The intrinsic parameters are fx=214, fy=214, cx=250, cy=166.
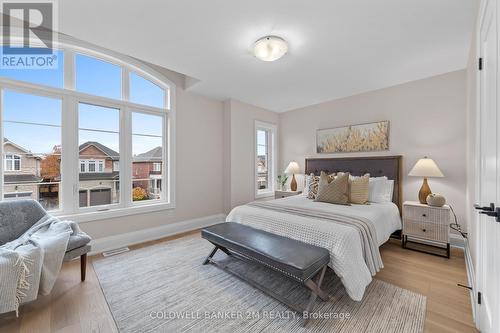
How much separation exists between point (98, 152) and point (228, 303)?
2.72m

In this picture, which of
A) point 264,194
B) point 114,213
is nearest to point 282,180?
point 264,194

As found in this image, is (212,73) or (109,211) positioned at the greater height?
(212,73)

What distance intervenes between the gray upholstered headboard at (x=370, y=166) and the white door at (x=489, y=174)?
6.11 feet

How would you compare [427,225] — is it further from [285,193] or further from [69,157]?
[69,157]

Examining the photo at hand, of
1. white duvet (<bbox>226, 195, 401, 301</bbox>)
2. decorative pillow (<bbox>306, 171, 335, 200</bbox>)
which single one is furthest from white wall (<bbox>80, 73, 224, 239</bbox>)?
decorative pillow (<bbox>306, 171, 335, 200</bbox>)

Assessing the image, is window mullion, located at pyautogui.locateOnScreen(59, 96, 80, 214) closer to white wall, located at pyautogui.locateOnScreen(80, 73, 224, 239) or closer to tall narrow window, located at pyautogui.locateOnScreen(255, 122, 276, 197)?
white wall, located at pyautogui.locateOnScreen(80, 73, 224, 239)

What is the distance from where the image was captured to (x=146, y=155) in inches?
140

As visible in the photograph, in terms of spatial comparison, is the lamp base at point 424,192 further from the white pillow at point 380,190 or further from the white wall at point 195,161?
the white wall at point 195,161

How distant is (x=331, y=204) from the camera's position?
9.78ft

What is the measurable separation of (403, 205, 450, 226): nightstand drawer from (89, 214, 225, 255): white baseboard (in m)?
3.13

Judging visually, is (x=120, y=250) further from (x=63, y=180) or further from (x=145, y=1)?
(x=145, y=1)

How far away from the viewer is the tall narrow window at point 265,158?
4.94m

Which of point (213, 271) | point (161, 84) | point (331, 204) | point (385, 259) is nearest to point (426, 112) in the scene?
point (331, 204)

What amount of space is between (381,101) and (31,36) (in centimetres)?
505
